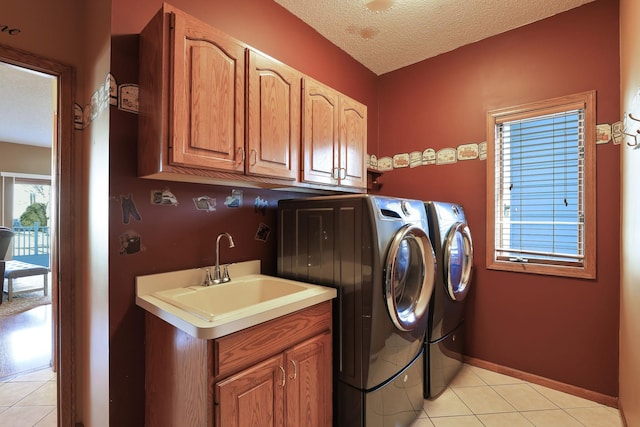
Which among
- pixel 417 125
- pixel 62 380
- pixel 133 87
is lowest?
pixel 62 380

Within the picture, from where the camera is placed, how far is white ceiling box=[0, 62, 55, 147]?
288 cm

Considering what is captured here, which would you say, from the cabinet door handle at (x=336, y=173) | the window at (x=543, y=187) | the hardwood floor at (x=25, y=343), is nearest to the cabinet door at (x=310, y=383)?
the cabinet door handle at (x=336, y=173)

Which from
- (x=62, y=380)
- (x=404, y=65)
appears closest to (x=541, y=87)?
(x=404, y=65)

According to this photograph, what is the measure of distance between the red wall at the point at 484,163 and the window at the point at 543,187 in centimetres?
6

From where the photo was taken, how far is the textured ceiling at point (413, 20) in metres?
2.08

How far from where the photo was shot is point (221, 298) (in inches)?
64.2

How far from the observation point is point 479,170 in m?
A: 2.49

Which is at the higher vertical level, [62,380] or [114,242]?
[114,242]

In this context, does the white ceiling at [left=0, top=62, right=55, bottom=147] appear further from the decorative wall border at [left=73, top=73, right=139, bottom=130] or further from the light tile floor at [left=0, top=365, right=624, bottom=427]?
the light tile floor at [left=0, top=365, right=624, bottom=427]

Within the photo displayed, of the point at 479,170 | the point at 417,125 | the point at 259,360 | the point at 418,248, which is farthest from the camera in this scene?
the point at 417,125

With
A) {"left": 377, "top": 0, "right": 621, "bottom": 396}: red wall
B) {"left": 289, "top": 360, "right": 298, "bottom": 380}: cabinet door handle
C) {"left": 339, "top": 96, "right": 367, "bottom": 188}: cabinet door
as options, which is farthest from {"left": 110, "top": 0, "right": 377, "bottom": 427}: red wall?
{"left": 377, "top": 0, "right": 621, "bottom": 396}: red wall

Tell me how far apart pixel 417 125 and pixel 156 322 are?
252 centimetres

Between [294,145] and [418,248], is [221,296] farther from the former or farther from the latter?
[418,248]

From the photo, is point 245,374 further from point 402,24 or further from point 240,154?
point 402,24
